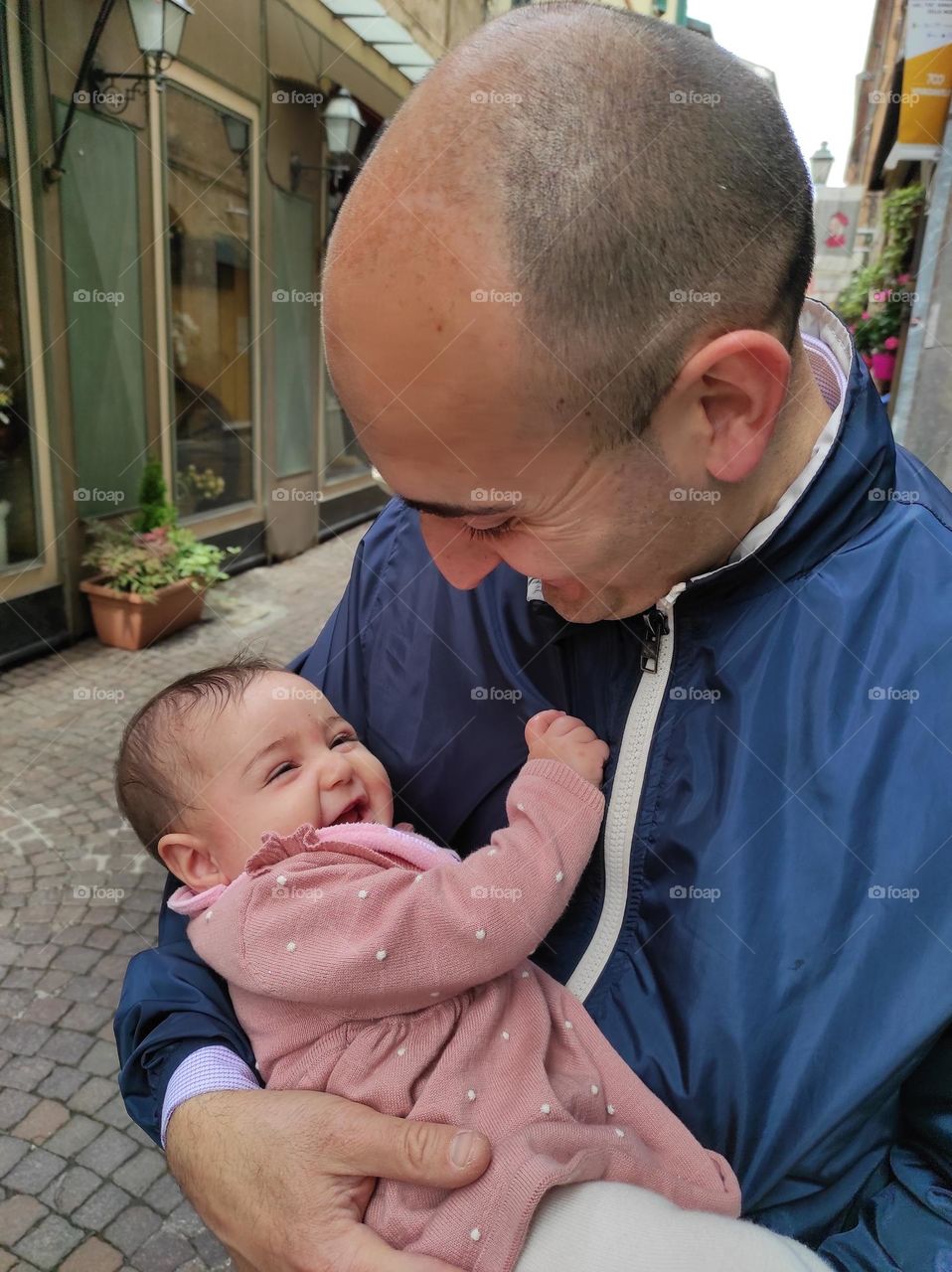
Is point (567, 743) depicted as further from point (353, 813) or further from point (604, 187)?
point (604, 187)

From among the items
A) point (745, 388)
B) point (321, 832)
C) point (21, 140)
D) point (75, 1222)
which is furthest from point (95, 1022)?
point (21, 140)

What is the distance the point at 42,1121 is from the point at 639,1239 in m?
2.41

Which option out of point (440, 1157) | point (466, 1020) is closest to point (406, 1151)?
point (440, 1157)

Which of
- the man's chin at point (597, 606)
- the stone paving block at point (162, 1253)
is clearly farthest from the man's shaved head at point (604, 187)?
the stone paving block at point (162, 1253)

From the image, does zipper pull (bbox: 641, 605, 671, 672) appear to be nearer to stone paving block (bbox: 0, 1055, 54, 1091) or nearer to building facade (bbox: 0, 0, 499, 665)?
stone paving block (bbox: 0, 1055, 54, 1091)

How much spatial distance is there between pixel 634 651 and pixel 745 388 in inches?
17.5

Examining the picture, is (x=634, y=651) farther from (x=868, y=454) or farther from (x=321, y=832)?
(x=321, y=832)

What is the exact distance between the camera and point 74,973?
358cm

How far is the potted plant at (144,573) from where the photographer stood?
259 inches

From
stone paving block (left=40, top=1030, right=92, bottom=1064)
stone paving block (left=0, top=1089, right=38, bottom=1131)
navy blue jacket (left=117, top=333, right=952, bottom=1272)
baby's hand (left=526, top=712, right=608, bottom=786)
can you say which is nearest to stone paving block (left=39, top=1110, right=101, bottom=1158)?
stone paving block (left=0, top=1089, right=38, bottom=1131)

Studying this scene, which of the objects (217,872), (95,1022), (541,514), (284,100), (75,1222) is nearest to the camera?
(541,514)

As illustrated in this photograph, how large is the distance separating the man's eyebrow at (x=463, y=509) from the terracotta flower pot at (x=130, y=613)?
18.3 ft

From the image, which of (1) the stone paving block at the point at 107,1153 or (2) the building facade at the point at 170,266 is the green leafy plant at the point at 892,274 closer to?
(2) the building facade at the point at 170,266

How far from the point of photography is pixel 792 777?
130cm
